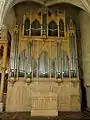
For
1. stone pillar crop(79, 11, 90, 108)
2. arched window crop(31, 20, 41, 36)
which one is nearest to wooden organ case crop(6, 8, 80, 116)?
arched window crop(31, 20, 41, 36)

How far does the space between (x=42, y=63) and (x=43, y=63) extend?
0.17 feet

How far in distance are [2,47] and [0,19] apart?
148 cm

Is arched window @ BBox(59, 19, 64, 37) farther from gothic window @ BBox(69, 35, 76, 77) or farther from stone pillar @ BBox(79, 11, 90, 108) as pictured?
stone pillar @ BBox(79, 11, 90, 108)

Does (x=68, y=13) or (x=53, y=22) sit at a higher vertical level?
(x=68, y=13)

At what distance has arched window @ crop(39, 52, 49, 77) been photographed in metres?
7.88

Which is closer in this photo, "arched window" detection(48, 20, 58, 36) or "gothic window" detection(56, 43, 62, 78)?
"gothic window" detection(56, 43, 62, 78)

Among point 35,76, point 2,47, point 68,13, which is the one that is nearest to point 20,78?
point 35,76

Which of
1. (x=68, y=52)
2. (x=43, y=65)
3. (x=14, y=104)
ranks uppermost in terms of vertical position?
(x=68, y=52)

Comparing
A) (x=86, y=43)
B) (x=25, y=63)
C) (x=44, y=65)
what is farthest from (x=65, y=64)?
(x=25, y=63)

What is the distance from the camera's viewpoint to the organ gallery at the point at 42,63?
7500 millimetres

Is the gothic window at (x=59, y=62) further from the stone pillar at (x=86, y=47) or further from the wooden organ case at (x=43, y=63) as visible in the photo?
the stone pillar at (x=86, y=47)

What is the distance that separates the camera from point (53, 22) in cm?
881

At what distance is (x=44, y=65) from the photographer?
26.1 feet

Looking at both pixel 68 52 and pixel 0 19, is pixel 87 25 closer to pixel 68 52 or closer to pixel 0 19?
pixel 68 52
